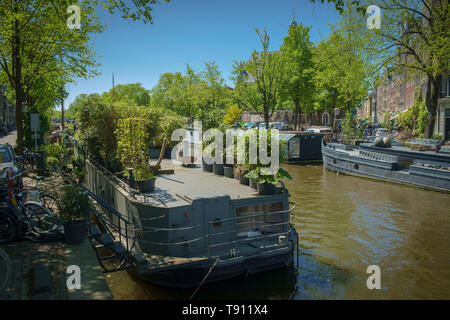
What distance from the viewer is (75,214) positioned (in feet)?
27.6

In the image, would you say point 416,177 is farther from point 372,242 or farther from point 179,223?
point 179,223

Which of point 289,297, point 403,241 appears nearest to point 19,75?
point 289,297

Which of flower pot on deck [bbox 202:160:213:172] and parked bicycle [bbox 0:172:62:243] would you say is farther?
flower pot on deck [bbox 202:160:213:172]

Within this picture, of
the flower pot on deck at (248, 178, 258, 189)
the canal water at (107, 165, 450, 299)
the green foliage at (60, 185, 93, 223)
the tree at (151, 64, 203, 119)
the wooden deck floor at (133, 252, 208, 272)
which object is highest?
the tree at (151, 64, 203, 119)

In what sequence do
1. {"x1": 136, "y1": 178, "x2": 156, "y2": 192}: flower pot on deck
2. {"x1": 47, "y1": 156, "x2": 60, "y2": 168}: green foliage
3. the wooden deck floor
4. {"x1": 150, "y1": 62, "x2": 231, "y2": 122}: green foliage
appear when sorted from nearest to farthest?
the wooden deck floor < {"x1": 136, "y1": 178, "x2": 156, "y2": 192}: flower pot on deck < {"x1": 47, "y1": 156, "x2": 60, "y2": 168}: green foliage < {"x1": 150, "y1": 62, "x2": 231, "y2": 122}: green foliage

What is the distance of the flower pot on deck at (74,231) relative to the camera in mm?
8422

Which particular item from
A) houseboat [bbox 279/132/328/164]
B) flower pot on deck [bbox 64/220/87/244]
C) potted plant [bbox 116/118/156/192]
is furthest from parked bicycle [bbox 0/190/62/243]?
houseboat [bbox 279/132/328/164]

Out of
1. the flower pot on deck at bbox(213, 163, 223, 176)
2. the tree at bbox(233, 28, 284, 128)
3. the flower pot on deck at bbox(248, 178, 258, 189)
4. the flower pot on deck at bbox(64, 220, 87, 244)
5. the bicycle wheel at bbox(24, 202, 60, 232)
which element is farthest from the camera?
the tree at bbox(233, 28, 284, 128)

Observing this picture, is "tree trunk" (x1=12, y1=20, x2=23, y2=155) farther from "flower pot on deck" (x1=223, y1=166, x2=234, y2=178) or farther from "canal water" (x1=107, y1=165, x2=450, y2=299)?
"canal water" (x1=107, y1=165, x2=450, y2=299)

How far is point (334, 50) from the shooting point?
37.2 m

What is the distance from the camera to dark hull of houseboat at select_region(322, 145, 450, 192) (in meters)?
20.1

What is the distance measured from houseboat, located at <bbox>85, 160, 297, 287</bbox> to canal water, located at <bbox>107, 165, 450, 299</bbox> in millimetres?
519

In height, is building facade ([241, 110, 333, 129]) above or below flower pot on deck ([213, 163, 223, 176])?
above

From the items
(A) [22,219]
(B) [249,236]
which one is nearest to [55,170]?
(A) [22,219]
